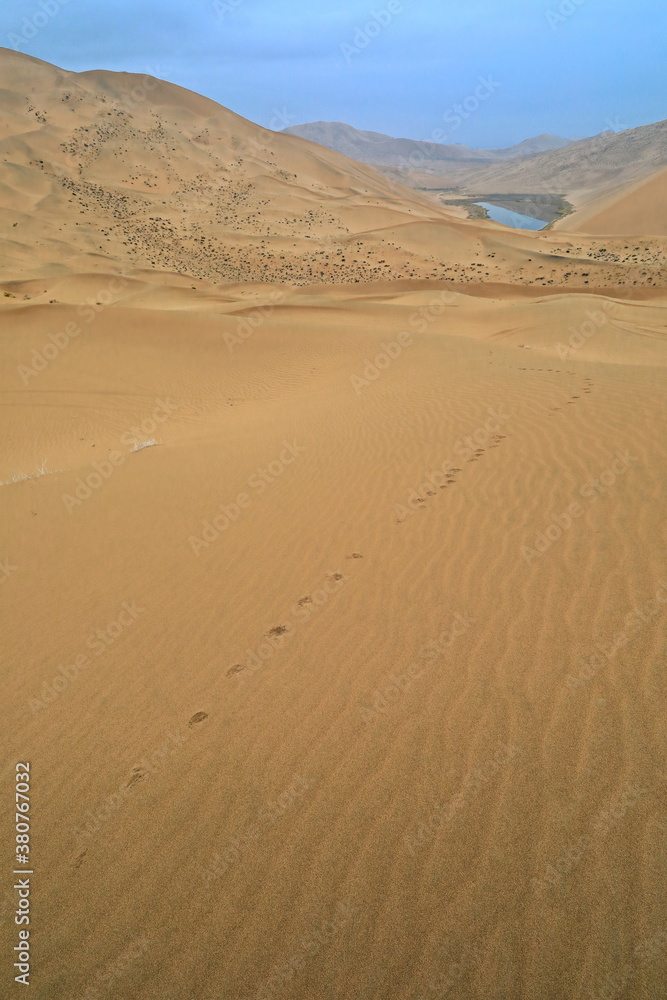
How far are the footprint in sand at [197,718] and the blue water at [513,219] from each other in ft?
188

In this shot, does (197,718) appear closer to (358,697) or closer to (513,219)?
(358,697)

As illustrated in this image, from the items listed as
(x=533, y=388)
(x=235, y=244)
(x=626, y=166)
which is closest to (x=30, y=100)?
(x=235, y=244)

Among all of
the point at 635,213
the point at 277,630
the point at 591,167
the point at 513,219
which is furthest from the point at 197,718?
the point at 591,167

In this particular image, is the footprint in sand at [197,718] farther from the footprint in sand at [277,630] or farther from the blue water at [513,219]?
the blue water at [513,219]

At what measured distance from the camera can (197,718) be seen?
3170 mm

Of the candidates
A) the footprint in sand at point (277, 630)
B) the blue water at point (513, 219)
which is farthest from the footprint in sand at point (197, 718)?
the blue water at point (513, 219)

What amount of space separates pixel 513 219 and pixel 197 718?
220 feet

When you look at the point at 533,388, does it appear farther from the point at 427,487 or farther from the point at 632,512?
the point at 632,512

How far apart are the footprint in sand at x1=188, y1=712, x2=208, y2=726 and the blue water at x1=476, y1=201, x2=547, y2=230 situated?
5730 centimetres

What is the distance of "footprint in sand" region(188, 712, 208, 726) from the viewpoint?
3.14 metres

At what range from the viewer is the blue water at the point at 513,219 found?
55031 mm

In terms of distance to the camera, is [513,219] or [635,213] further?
[513,219]

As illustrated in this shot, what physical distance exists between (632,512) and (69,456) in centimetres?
943

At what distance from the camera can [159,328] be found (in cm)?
1633
